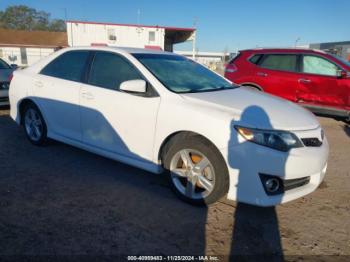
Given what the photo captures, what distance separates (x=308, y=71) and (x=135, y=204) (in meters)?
5.86

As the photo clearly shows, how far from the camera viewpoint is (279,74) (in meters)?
7.68

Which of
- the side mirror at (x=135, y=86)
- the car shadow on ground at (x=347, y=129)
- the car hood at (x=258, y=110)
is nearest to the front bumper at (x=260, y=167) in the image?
the car hood at (x=258, y=110)

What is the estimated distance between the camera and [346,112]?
704 centimetres

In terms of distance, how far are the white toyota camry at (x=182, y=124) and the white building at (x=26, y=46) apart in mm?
37509

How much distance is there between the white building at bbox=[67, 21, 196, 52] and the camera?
3084 cm

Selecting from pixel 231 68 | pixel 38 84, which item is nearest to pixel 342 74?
pixel 231 68

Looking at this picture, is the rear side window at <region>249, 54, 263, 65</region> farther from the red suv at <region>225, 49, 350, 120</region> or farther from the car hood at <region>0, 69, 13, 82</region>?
the car hood at <region>0, 69, 13, 82</region>

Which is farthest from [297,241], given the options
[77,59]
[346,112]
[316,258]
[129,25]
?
[129,25]

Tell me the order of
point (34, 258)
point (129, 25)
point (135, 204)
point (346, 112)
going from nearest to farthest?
point (34, 258)
point (135, 204)
point (346, 112)
point (129, 25)

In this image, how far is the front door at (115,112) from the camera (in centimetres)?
353

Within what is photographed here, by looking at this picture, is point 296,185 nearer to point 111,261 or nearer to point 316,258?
point 316,258

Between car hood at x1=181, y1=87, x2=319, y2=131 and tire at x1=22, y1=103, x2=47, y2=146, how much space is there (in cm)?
264

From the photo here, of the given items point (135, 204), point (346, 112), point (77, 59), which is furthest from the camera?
point (346, 112)

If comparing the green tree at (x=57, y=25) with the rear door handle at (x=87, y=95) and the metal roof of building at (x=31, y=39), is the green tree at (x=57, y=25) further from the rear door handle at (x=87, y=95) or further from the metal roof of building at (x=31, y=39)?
the rear door handle at (x=87, y=95)
